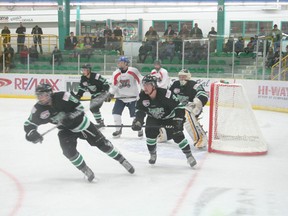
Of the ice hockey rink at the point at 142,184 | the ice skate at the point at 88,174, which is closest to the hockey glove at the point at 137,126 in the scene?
the ice hockey rink at the point at 142,184

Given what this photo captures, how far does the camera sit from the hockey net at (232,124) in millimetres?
5637

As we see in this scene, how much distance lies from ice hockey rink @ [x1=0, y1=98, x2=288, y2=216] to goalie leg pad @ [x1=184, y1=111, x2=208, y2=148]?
0.64ft

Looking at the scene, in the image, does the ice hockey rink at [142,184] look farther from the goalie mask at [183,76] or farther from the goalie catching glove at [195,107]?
the goalie mask at [183,76]

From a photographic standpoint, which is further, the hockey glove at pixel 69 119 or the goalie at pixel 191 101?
the goalie at pixel 191 101

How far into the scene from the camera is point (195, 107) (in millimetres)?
5809

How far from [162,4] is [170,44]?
312 inches

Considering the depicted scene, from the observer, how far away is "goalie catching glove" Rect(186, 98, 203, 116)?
573 cm

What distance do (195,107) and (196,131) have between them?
0.31m

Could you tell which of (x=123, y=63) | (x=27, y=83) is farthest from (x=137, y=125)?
(x=27, y=83)

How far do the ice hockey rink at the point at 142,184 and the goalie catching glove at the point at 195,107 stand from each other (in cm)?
54

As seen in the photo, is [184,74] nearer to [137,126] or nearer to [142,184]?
[137,126]

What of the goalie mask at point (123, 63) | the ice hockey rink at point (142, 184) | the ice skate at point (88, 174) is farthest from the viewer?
the goalie mask at point (123, 63)

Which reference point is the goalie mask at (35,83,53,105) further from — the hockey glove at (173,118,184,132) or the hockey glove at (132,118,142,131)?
the hockey glove at (173,118,184,132)

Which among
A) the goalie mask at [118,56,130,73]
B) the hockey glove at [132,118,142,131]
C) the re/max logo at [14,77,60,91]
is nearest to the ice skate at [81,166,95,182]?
the hockey glove at [132,118,142,131]
